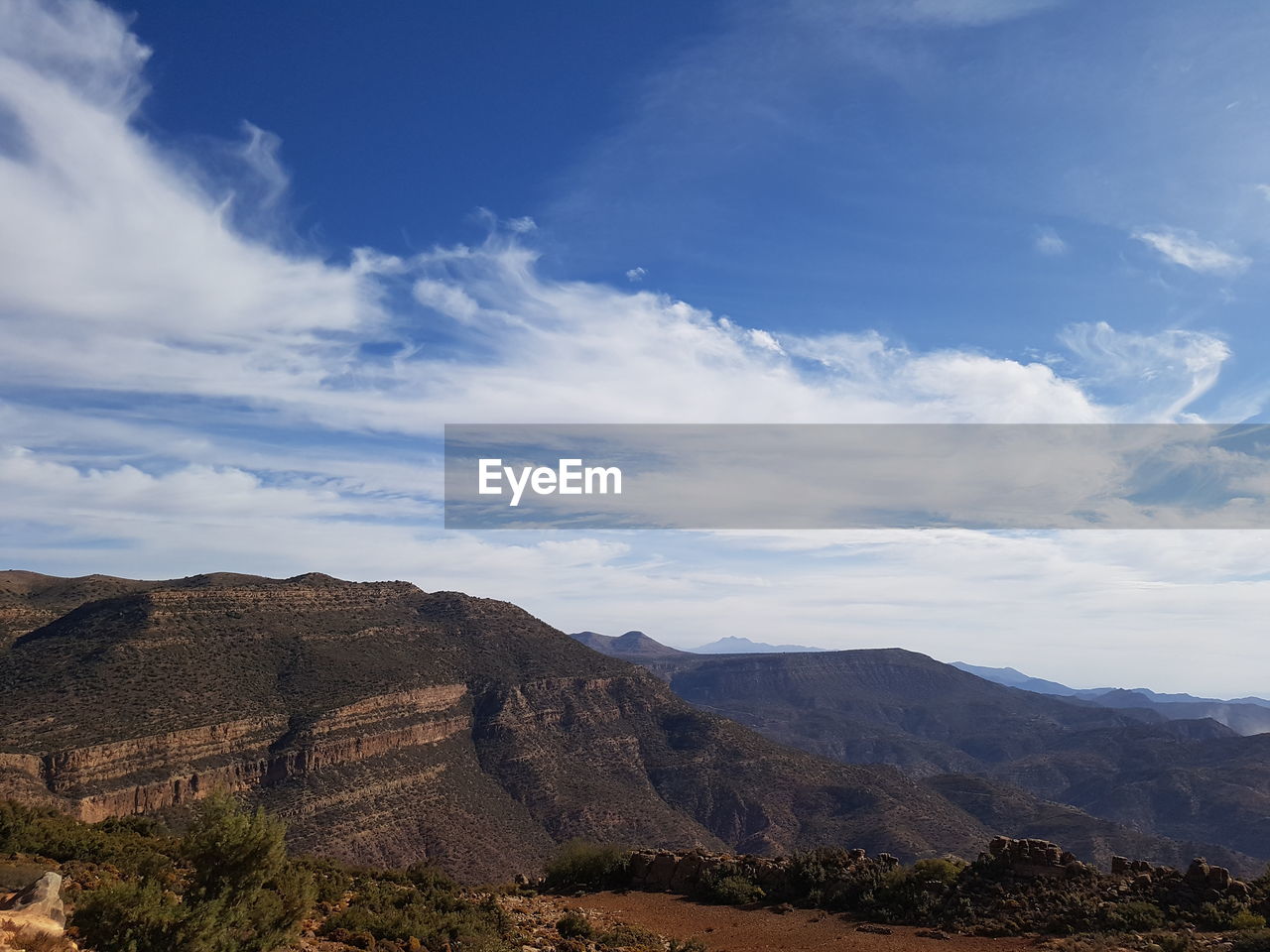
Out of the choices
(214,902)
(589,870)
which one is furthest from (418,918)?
(589,870)

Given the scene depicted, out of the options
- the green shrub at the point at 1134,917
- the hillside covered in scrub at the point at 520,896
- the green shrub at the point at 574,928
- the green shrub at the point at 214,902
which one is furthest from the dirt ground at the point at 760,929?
the green shrub at the point at 214,902

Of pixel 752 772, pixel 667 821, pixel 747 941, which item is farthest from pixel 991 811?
pixel 747 941

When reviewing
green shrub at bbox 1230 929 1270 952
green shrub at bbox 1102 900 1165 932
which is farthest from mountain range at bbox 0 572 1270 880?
green shrub at bbox 1230 929 1270 952

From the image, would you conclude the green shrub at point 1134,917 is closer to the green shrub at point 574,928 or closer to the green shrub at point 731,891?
the green shrub at point 731,891

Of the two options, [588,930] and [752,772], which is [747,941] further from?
[752,772]

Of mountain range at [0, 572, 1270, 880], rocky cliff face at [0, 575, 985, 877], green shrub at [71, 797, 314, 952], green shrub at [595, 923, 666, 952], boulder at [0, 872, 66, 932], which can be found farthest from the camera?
mountain range at [0, 572, 1270, 880]

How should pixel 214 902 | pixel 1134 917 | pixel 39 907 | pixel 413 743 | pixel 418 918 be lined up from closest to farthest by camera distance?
1. pixel 39 907
2. pixel 214 902
3. pixel 418 918
4. pixel 1134 917
5. pixel 413 743

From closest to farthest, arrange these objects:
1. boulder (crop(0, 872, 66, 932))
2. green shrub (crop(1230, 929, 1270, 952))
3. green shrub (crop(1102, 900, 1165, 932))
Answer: boulder (crop(0, 872, 66, 932))
green shrub (crop(1230, 929, 1270, 952))
green shrub (crop(1102, 900, 1165, 932))

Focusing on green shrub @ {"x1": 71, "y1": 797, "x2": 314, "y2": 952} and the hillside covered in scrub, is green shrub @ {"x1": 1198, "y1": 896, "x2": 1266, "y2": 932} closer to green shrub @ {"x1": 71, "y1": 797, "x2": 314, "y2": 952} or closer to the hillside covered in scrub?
the hillside covered in scrub

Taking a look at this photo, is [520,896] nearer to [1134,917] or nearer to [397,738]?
[1134,917]
